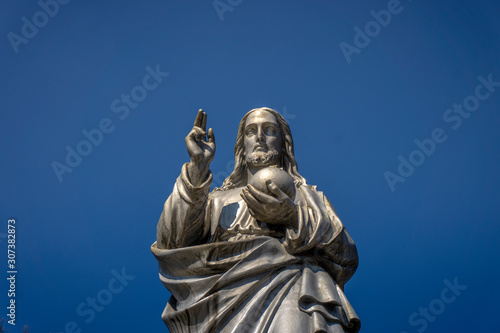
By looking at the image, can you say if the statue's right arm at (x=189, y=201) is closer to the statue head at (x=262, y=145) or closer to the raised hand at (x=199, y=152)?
the raised hand at (x=199, y=152)

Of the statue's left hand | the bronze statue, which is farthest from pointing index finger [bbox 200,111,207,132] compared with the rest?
the statue's left hand

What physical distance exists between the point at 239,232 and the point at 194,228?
1.92 feet

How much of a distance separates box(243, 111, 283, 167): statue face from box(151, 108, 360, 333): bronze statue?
2.37ft

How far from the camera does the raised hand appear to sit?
25.3 feet

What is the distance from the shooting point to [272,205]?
7.57 metres

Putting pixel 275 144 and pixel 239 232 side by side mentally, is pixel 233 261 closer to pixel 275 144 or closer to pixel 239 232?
pixel 239 232

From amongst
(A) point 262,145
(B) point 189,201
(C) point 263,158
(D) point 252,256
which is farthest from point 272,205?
(A) point 262,145

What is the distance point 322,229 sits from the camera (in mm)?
7656

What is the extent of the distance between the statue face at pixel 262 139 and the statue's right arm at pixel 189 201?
113 centimetres

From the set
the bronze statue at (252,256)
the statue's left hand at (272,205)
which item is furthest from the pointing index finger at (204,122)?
the statue's left hand at (272,205)

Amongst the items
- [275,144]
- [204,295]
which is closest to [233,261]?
[204,295]

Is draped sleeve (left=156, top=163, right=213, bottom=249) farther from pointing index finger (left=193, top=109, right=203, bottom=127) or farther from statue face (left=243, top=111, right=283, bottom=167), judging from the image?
statue face (left=243, top=111, right=283, bottom=167)

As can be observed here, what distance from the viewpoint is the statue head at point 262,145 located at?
8.93 meters

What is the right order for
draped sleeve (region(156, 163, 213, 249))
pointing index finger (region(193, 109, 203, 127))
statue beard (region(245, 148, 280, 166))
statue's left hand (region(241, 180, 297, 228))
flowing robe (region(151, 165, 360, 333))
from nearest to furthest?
flowing robe (region(151, 165, 360, 333)), statue's left hand (region(241, 180, 297, 228)), draped sleeve (region(156, 163, 213, 249)), pointing index finger (region(193, 109, 203, 127)), statue beard (region(245, 148, 280, 166))
